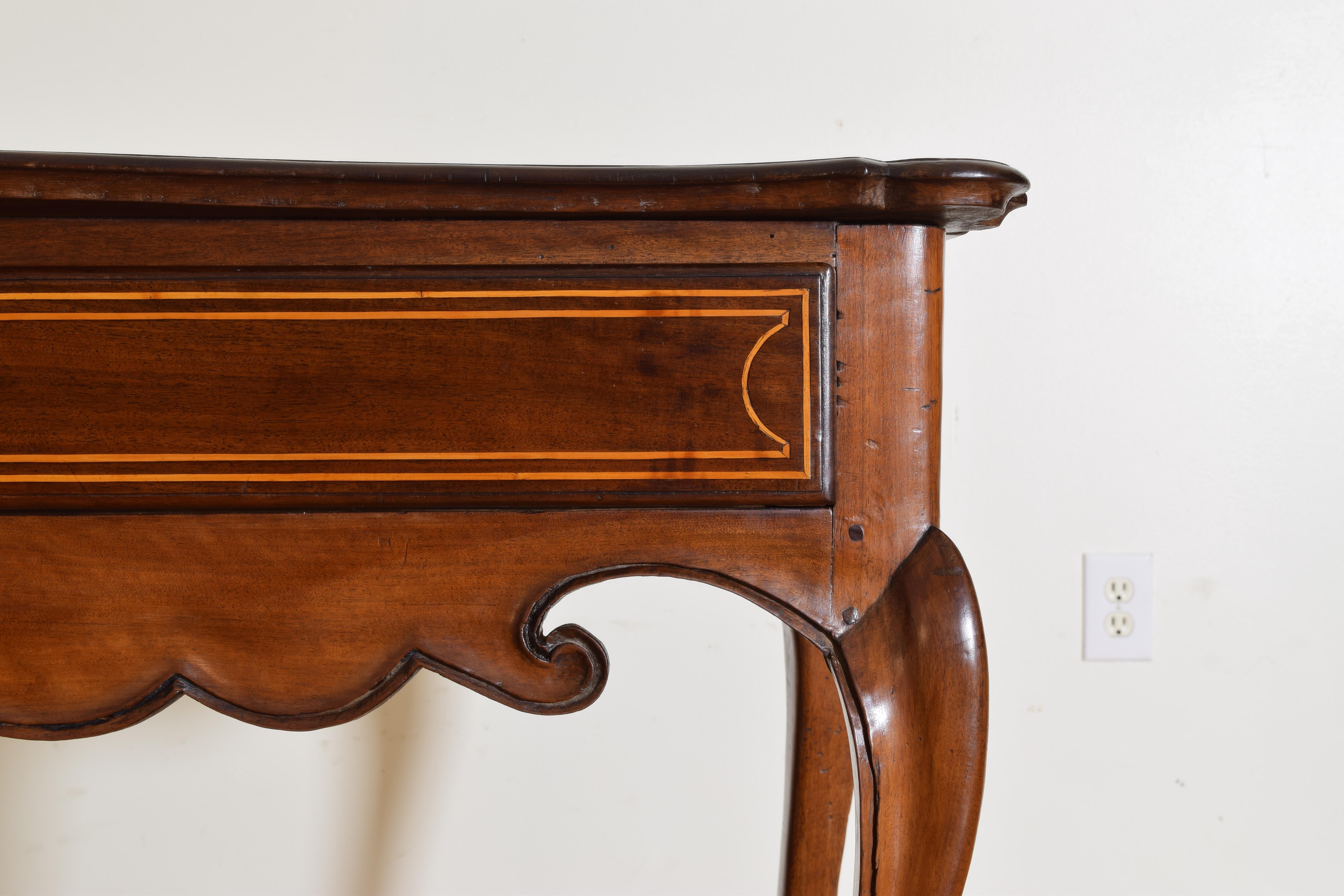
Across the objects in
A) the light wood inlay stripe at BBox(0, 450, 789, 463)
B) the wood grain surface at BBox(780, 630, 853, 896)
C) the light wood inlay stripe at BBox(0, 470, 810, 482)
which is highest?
the light wood inlay stripe at BBox(0, 450, 789, 463)

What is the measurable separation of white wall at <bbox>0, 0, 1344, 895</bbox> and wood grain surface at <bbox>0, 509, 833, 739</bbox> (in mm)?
577

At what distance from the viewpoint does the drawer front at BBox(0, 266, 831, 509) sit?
16.6 inches

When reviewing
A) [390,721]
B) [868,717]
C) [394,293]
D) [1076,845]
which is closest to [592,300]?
[394,293]

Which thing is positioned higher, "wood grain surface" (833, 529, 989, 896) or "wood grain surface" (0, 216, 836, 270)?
"wood grain surface" (0, 216, 836, 270)

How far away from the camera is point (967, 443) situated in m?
1.00

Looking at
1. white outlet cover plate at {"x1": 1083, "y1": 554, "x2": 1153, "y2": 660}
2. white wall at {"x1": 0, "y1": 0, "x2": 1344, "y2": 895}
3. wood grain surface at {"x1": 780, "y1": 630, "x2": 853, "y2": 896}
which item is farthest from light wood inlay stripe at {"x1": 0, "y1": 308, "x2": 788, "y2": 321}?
white outlet cover plate at {"x1": 1083, "y1": 554, "x2": 1153, "y2": 660}

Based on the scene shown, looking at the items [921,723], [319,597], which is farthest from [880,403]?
[319,597]

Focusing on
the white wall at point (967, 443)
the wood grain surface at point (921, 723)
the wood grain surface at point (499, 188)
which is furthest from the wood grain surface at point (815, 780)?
the wood grain surface at point (499, 188)

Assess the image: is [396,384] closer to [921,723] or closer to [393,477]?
[393,477]

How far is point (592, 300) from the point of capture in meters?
0.42

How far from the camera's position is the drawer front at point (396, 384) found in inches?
16.6

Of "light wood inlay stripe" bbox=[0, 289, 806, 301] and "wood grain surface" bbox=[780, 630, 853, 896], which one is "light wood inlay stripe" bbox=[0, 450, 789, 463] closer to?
"light wood inlay stripe" bbox=[0, 289, 806, 301]

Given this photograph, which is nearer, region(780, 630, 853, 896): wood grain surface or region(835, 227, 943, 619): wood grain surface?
region(835, 227, 943, 619): wood grain surface

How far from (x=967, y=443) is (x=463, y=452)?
717 millimetres
